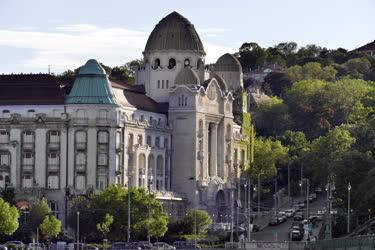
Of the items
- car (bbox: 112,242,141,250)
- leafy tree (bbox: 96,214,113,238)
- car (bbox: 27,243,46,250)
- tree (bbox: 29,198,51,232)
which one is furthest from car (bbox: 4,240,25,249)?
tree (bbox: 29,198,51,232)

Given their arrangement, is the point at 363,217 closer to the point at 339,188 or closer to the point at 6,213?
the point at 339,188

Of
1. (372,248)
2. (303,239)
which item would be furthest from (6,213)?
(372,248)

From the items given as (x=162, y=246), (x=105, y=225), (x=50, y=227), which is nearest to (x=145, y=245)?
(x=162, y=246)

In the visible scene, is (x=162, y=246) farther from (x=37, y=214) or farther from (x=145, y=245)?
(x=37, y=214)

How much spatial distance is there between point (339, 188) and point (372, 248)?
A: 89979 mm

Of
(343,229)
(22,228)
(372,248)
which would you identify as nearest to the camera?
(372,248)

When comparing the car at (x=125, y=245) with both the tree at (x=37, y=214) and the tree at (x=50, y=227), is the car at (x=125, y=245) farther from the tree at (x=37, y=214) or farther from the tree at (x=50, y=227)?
the tree at (x=37, y=214)

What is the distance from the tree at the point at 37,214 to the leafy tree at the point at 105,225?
17.5 ft

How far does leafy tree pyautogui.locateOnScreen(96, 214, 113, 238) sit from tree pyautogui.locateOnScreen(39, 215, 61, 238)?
328 cm

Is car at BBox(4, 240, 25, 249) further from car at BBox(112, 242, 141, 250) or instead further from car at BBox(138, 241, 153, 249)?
car at BBox(138, 241, 153, 249)

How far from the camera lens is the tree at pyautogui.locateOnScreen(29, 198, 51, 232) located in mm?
193113

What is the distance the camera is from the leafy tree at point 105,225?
18899 cm

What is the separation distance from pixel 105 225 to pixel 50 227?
4384mm

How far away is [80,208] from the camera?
655ft
